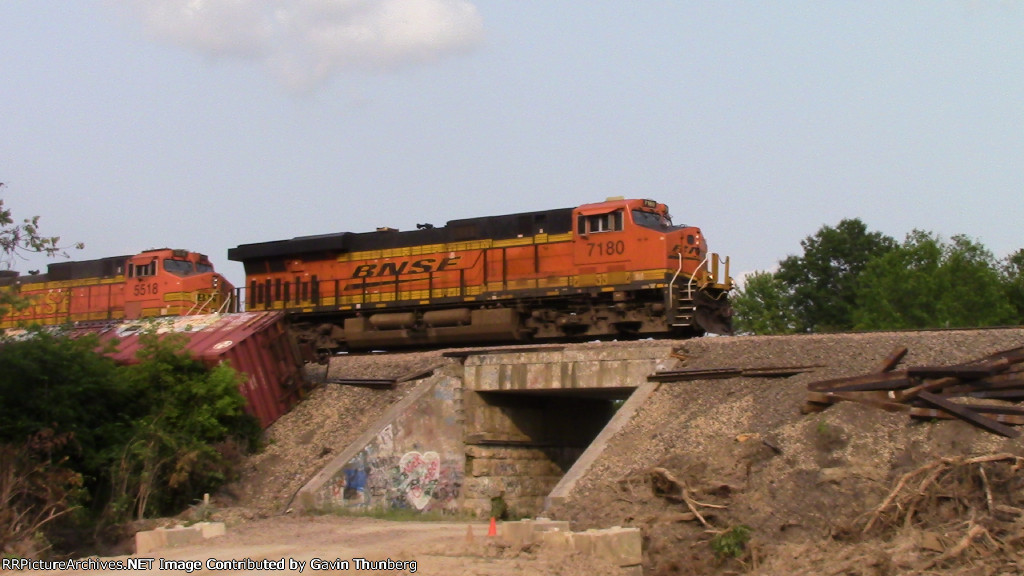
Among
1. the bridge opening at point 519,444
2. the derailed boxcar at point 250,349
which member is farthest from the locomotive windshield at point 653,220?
the derailed boxcar at point 250,349

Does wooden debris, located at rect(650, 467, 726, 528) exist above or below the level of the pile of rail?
below

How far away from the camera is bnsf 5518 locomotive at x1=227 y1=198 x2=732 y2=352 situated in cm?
2102

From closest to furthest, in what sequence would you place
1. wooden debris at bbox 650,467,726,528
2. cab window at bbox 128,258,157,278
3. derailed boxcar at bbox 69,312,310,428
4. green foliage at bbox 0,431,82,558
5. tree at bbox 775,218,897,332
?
green foliage at bbox 0,431,82,558 → wooden debris at bbox 650,467,726,528 → derailed boxcar at bbox 69,312,310,428 → cab window at bbox 128,258,157,278 → tree at bbox 775,218,897,332

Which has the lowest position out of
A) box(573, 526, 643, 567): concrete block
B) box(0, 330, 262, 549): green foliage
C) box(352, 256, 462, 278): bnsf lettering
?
box(573, 526, 643, 567): concrete block

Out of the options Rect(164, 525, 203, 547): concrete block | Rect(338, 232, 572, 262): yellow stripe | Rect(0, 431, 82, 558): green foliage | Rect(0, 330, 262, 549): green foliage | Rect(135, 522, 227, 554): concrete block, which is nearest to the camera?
Rect(135, 522, 227, 554): concrete block

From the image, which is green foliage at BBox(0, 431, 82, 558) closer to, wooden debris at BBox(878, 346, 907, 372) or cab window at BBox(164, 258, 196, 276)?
wooden debris at BBox(878, 346, 907, 372)

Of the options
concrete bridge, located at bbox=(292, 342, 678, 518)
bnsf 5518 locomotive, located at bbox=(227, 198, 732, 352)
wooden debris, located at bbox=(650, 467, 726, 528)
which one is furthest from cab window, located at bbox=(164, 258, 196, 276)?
wooden debris, located at bbox=(650, 467, 726, 528)

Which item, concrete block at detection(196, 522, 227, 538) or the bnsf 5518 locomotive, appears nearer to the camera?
concrete block at detection(196, 522, 227, 538)

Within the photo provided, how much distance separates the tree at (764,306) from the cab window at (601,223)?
32.6m

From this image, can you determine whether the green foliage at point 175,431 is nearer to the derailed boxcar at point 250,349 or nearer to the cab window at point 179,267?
→ the derailed boxcar at point 250,349

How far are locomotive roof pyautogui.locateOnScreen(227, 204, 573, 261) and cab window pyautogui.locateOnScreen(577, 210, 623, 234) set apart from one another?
0.39 meters

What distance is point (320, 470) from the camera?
17359 millimetres

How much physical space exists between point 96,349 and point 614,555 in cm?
1178

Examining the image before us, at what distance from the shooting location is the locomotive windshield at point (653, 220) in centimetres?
2169
